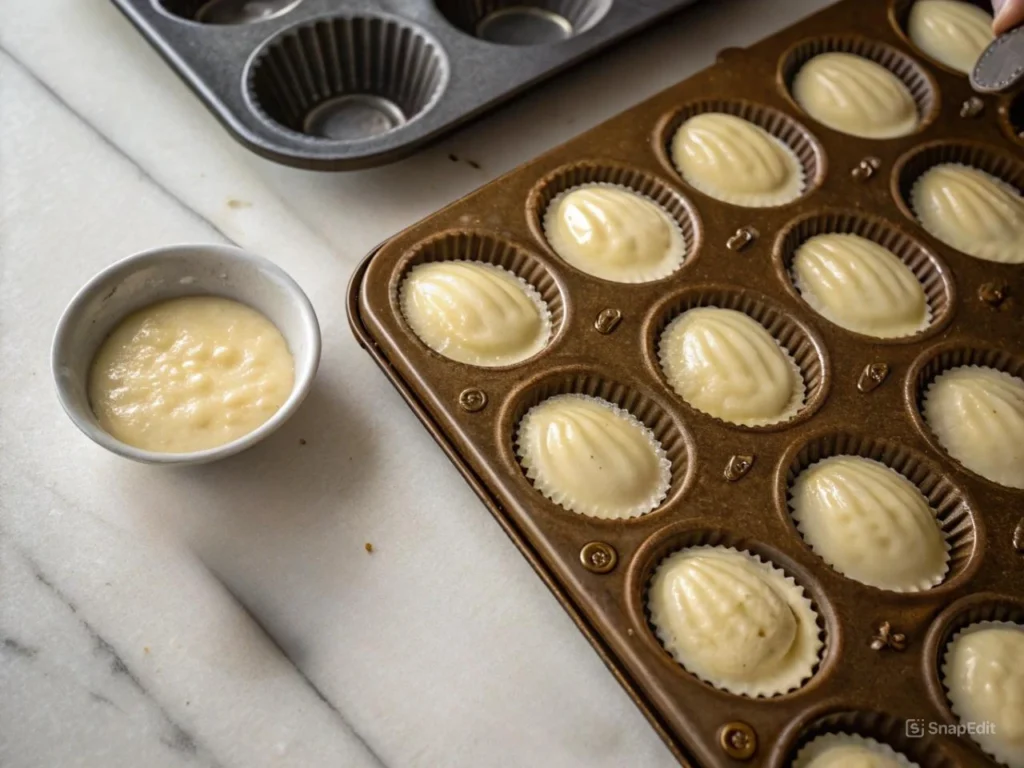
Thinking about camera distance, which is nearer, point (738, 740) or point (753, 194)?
point (738, 740)

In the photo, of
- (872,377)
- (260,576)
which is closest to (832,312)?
(872,377)

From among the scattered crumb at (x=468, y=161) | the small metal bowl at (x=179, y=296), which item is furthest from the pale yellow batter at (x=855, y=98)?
the small metal bowl at (x=179, y=296)

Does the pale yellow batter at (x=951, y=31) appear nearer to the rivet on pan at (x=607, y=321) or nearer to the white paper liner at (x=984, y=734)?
the rivet on pan at (x=607, y=321)

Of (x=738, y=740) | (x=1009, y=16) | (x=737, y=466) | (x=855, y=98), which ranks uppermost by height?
(x=1009, y=16)

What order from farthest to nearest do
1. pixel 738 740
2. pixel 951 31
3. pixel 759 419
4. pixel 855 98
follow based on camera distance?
pixel 951 31 < pixel 855 98 < pixel 759 419 < pixel 738 740

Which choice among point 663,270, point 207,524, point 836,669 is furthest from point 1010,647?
point 207,524

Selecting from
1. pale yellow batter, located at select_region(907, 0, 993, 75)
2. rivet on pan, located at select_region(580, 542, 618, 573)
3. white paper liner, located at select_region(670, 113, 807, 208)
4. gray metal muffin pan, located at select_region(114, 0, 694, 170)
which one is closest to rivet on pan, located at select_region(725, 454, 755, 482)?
rivet on pan, located at select_region(580, 542, 618, 573)

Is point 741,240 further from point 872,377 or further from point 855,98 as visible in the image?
point 855,98
